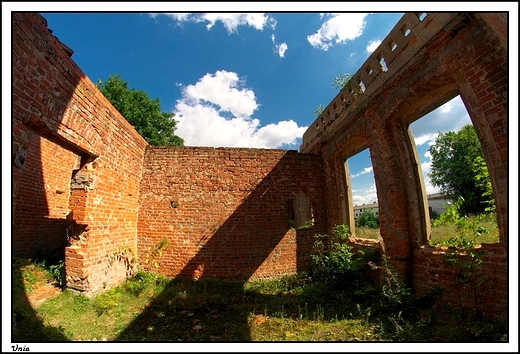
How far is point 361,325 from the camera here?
4480 mm

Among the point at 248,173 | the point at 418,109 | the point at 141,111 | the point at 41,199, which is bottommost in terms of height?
the point at 41,199

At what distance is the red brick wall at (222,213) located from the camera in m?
7.69

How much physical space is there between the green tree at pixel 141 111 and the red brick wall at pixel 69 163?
11.0 m

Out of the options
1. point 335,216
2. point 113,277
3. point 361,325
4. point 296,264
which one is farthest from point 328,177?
point 113,277

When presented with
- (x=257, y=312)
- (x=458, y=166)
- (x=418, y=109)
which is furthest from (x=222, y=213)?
(x=458, y=166)

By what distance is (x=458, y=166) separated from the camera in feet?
73.4

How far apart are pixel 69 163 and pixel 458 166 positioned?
27423 millimetres

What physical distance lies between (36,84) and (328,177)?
294 inches

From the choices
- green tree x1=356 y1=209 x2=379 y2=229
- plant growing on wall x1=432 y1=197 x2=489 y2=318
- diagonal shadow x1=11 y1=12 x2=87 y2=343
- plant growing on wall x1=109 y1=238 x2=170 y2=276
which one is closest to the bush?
plant growing on wall x1=432 y1=197 x2=489 y2=318

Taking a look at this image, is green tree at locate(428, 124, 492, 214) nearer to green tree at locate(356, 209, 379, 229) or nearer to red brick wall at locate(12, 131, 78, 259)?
green tree at locate(356, 209, 379, 229)

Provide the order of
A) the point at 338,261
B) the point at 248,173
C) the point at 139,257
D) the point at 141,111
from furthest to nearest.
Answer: the point at 141,111, the point at 248,173, the point at 139,257, the point at 338,261

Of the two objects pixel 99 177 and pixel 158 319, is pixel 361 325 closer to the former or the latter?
pixel 158 319

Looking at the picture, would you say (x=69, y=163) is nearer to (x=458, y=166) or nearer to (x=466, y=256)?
(x=466, y=256)

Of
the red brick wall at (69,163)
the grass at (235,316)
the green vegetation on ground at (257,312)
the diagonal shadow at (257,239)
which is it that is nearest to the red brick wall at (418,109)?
the green vegetation on ground at (257,312)
